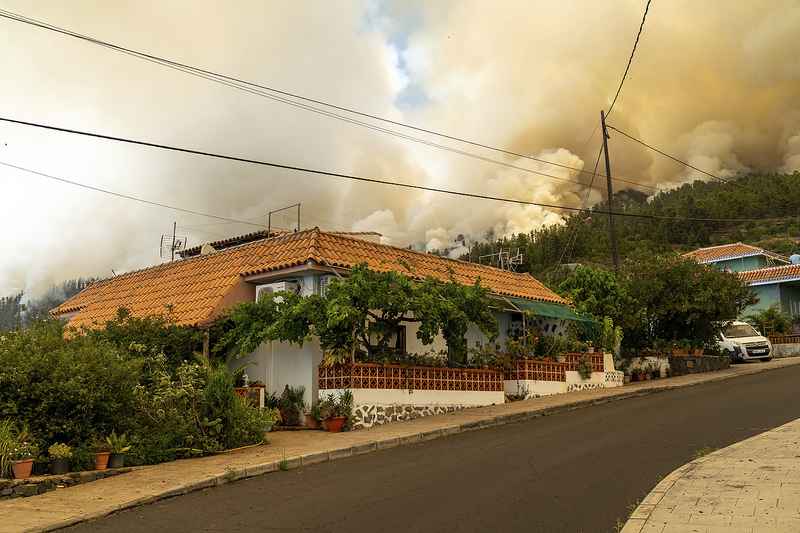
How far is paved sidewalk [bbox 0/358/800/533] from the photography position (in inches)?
346

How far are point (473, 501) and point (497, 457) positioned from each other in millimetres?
3208

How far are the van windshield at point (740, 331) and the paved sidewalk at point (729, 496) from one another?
22.9 meters

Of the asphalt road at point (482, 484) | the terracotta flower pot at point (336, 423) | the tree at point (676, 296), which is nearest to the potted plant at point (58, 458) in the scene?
the asphalt road at point (482, 484)

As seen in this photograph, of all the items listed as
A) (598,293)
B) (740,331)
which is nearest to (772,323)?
(740,331)

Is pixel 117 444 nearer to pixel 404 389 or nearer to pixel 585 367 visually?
pixel 404 389

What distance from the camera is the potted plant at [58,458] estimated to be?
34.8ft

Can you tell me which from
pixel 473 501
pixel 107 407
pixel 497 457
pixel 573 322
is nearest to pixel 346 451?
pixel 497 457

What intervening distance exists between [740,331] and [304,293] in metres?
23.1

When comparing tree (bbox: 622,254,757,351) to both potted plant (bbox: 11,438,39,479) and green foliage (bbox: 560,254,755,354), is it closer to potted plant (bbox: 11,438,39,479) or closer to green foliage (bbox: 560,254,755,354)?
green foliage (bbox: 560,254,755,354)

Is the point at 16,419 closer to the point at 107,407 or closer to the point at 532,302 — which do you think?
the point at 107,407

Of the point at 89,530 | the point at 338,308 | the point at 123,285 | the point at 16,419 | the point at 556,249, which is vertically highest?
the point at 556,249

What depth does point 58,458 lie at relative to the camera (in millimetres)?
10625

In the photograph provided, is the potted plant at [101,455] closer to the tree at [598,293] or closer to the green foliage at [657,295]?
the tree at [598,293]

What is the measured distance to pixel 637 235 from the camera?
3073 inches
